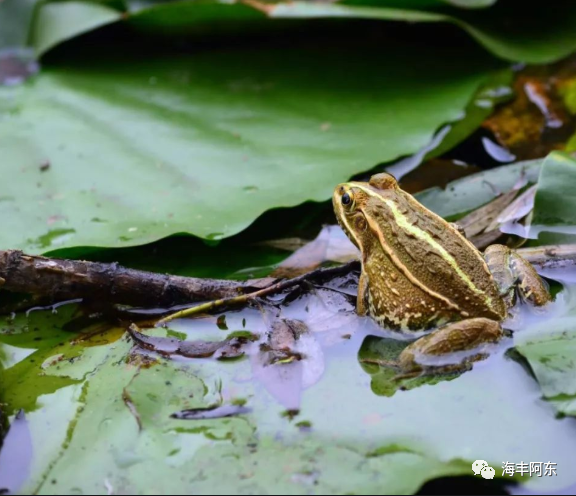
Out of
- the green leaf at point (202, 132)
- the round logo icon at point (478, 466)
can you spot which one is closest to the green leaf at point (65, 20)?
the green leaf at point (202, 132)

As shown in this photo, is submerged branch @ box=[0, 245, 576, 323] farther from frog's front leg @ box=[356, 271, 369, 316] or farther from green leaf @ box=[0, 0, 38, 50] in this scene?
green leaf @ box=[0, 0, 38, 50]

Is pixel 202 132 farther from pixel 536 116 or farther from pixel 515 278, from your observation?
pixel 536 116

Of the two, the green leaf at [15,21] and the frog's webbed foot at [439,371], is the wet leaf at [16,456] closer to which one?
the frog's webbed foot at [439,371]

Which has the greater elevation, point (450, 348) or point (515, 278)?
point (515, 278)

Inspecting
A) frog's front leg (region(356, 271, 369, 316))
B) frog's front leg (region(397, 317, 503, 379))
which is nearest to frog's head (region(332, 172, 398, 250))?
frog's front leg (region(356, 271, 369, 316))

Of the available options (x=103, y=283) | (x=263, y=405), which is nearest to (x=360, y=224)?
(x=263, y=405)
